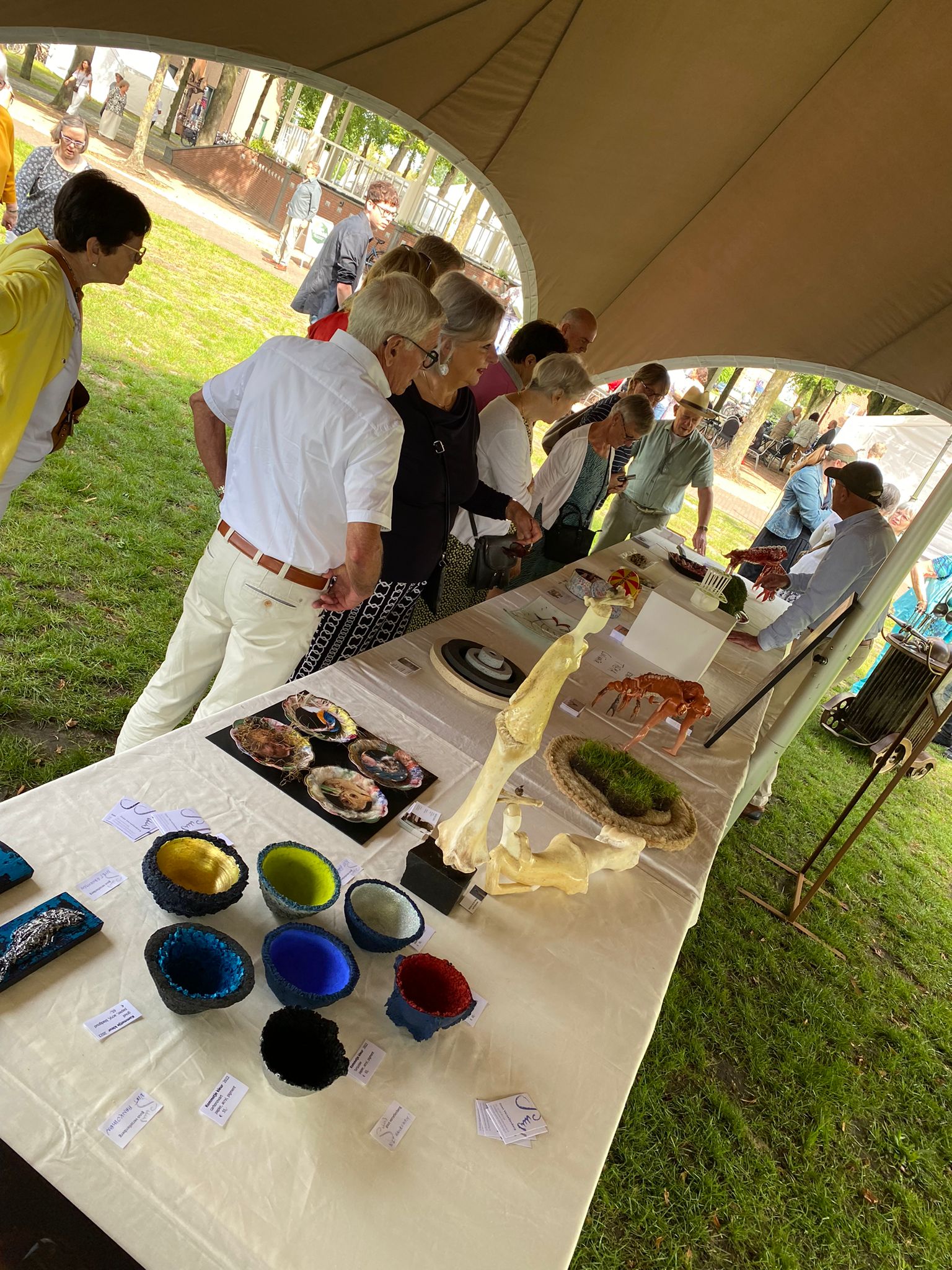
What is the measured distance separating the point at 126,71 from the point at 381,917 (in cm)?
2583

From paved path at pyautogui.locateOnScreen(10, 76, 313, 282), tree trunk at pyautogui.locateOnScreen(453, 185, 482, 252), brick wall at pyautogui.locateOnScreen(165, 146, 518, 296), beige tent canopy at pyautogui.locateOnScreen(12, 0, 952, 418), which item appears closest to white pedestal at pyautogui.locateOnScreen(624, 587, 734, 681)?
beige tent canopy at pyautogui.locateOnScreen(12, 0, 952, 418)

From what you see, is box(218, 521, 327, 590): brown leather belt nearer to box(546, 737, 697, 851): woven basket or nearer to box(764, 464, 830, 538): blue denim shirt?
box(546, 737, 697, 851): woven basket

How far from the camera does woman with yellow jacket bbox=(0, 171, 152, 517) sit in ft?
6.09

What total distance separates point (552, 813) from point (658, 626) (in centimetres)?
135

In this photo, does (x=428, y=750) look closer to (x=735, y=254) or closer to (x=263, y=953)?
(x=263, y=953)

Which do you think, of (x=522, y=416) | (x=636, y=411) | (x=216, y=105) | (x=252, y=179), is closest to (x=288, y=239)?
(x=252, y=179)

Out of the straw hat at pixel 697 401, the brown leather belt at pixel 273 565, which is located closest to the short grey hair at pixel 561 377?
the brown leather belt at pixel 273 565

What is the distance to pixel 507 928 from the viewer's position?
1.33m

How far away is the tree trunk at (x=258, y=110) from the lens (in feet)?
70.0

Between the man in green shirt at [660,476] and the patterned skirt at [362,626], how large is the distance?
2596mm

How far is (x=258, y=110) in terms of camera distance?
21500 millimetres

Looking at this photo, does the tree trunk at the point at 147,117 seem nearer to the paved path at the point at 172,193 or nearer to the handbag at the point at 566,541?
the paved path at the point at 172,193

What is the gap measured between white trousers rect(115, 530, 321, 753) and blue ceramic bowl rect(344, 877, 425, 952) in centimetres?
83

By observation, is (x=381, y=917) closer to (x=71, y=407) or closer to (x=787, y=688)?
(x=71, y=407)
